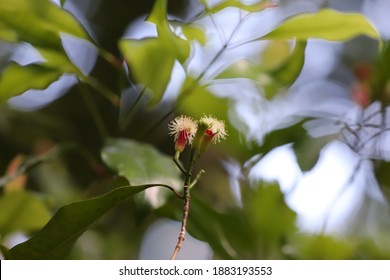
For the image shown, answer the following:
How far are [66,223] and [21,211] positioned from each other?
1.01 feet

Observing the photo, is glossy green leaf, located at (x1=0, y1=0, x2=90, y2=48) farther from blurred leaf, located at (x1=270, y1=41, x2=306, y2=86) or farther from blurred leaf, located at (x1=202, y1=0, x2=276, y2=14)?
blurred leaf, located at (x1=270, y1=41, x2=306, y2=86)

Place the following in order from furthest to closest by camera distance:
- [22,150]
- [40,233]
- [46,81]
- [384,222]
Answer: [22,150] < [384,222] < [46,81] < [40,233]

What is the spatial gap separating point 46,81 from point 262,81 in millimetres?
330

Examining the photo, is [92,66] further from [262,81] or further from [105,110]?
[262,81]

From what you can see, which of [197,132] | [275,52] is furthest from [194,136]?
[275,52]

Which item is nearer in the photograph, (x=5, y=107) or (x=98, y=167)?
(x=98, y=167)

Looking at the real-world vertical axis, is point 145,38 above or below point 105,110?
above

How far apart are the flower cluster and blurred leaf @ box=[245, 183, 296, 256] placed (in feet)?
1.02

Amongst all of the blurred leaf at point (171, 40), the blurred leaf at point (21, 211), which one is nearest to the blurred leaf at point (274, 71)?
the blurred leaf at point (171, 40)

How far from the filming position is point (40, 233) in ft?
2.14

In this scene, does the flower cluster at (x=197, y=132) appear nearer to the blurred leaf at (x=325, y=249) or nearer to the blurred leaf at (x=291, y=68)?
the blurred leaf at (x=291, y=68)

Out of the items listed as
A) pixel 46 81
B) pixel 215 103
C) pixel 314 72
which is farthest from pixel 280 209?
pixel 314 72

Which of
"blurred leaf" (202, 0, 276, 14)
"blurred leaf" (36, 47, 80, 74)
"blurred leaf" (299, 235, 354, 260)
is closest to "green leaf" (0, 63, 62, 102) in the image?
"blurred leaf" (36, 47, 80, 74)

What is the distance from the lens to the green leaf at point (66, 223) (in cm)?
65
